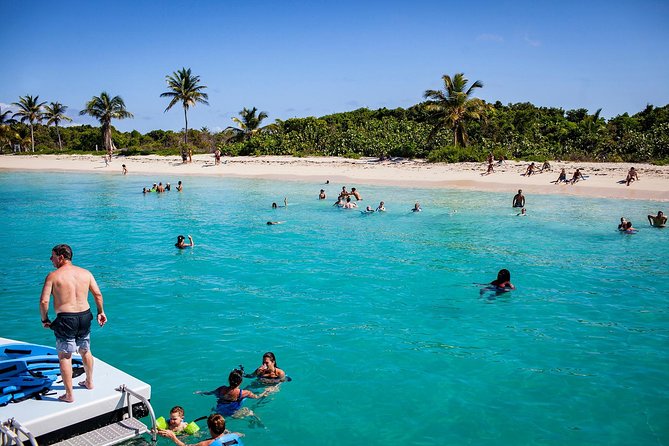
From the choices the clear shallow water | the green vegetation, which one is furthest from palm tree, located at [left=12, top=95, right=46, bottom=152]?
the clear shallow water

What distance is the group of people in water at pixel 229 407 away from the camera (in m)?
7.24

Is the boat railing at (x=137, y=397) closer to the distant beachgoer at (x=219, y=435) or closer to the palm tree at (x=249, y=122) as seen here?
the distant beachgoer at (x=219, y=435)

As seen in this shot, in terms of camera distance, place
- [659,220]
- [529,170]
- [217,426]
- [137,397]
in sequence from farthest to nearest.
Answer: [529,170], [659,220], [137,397], [217,426]

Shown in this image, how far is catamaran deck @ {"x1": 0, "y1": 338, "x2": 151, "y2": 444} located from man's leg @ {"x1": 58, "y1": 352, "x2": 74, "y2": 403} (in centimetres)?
7

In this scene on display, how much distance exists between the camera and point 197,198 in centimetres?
4044

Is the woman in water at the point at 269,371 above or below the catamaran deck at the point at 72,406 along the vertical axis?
below

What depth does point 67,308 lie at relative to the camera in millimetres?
7082

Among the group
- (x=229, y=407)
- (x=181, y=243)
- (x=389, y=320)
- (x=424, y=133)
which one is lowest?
(x=229, y=407)

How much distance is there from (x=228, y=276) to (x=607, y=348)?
39.9 ft

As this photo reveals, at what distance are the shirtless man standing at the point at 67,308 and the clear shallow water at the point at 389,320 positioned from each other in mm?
2835

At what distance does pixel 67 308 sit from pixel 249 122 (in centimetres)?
6660

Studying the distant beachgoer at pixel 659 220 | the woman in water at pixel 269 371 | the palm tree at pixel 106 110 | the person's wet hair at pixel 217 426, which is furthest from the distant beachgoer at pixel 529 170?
the palm tree at pixel 106 110

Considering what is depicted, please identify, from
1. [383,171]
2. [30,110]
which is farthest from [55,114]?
[383,171]

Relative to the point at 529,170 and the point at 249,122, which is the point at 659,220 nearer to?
the point at 529,170
